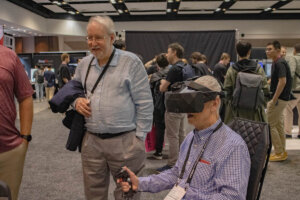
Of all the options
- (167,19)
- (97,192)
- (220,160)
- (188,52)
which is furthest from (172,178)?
(167,19)

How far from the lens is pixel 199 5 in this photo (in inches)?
436

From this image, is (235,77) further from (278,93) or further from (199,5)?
(199,5)

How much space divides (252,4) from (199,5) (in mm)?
1955

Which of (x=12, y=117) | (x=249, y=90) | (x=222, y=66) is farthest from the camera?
(x=222, y=66)

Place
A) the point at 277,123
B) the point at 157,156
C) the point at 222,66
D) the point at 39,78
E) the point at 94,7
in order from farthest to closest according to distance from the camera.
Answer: the point at 39,78
the point at 94,7
the point at 222,66
the point at 157,156
the point at 277,123

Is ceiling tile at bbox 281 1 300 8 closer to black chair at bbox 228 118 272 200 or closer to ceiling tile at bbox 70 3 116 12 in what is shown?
ceiling tile at bbox 70 3 116 12

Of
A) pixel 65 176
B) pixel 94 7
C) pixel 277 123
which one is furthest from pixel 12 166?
pixel 94 7

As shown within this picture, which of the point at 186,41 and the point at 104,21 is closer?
the point at 104,21

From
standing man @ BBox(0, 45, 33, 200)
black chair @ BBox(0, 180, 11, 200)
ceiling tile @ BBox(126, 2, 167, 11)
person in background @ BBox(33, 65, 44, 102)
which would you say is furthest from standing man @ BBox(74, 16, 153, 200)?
person in background @ BBox(33, 65, 44, 102)

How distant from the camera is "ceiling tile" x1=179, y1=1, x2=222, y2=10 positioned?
10539 millimetres

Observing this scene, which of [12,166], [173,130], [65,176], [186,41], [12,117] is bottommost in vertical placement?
[65,176]

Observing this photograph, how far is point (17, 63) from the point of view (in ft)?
5.42

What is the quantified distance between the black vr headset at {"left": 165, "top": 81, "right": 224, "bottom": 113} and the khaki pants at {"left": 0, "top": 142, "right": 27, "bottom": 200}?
96cm

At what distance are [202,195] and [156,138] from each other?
274 cm
